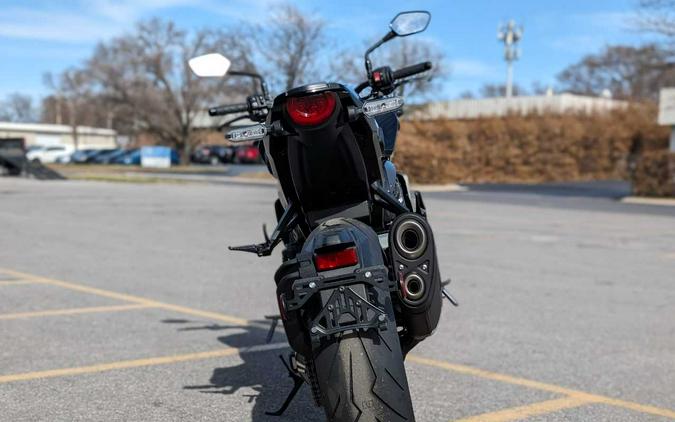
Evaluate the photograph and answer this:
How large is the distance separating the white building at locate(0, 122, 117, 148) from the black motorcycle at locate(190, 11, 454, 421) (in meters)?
107

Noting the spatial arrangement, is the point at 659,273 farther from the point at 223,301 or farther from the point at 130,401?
the point at 130,401

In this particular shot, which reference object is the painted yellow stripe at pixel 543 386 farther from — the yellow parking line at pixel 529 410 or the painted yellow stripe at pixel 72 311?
the painted yellow stripe at pixel 72 311

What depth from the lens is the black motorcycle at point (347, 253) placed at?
2920 millimetres

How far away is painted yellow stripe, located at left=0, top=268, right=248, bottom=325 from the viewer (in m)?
6.84

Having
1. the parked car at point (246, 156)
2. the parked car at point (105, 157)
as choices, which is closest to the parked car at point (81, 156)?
the parked car at point (105, 157)

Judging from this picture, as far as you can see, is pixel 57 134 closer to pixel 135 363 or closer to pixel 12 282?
pixel 12 282

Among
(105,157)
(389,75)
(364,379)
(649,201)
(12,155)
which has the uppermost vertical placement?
(389,75)

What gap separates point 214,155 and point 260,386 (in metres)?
61.9

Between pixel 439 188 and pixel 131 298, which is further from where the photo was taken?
pixel 439 188

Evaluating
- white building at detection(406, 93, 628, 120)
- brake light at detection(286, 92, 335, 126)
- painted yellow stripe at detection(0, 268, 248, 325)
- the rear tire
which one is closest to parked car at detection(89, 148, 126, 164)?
white building at detection(406, 93, 628, 120)

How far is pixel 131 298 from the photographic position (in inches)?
304

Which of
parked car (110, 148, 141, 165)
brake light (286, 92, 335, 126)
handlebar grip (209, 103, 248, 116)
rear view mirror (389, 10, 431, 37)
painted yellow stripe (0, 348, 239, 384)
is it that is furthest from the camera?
parked car (110, 148, 141, 165)

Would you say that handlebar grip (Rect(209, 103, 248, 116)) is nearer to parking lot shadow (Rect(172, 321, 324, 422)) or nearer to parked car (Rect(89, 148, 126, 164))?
parking lot shadow (Rect(172, 321, 324, 422))

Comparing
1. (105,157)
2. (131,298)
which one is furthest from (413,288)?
(105,157)
